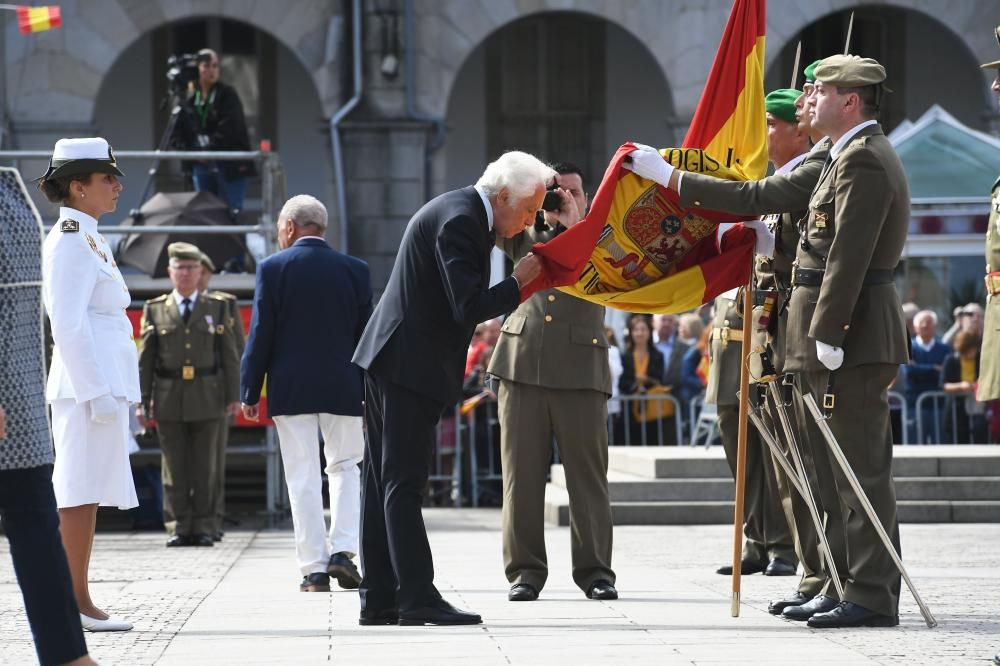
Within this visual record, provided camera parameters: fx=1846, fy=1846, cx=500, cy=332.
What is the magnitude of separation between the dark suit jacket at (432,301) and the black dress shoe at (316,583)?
6.65 feet

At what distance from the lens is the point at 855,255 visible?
698cm

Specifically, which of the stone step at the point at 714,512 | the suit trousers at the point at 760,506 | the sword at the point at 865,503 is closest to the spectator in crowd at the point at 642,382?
the stone step at the point at 714,512

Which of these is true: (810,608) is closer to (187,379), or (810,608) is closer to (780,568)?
(780,568)

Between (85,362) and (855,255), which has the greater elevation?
(855,255)

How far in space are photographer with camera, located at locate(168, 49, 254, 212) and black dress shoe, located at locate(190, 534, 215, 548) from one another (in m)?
3.65

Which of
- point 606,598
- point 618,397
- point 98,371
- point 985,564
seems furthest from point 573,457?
point 618,397

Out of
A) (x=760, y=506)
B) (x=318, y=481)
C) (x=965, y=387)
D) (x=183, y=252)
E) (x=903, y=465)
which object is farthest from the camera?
(x=965, y=387)

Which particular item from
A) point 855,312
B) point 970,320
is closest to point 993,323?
point 855,312

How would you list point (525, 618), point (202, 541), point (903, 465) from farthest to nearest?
point (903, 465)
point (202, 541)
point (525, 618)

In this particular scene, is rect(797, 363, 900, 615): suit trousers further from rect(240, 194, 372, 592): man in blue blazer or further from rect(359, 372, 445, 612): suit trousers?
rect(240, 194, 372, 592): man in blue blazer

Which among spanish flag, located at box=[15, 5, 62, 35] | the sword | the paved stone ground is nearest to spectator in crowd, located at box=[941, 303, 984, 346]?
the paved stone ground

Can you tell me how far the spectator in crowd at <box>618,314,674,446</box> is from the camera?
54.7ft

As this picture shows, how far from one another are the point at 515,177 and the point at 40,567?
8.63 ft

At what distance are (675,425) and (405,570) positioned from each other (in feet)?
31.7
